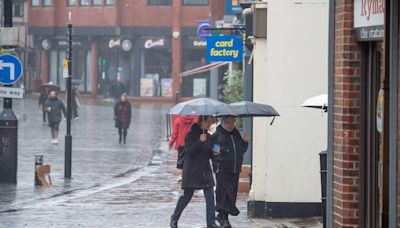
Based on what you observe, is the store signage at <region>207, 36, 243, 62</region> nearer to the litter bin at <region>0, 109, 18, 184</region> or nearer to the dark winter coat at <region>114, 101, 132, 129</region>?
the litter bin at <region>0, 109, 18, 184</region>

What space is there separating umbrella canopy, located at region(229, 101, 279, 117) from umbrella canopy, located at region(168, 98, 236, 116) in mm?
142

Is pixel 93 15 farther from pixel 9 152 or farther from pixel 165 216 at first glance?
pixel 165 216

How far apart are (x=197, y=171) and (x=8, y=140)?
7283 mm

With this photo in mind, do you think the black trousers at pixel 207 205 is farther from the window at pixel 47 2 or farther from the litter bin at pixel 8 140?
the window at pixel 47 2

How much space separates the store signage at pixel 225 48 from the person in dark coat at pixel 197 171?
880 centimetres

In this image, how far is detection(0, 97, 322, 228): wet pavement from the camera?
50.2 feet

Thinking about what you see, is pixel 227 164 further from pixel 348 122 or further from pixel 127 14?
pixel 127 14

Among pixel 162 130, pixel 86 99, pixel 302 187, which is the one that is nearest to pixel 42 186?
pixel 302 187

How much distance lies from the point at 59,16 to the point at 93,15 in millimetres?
2865

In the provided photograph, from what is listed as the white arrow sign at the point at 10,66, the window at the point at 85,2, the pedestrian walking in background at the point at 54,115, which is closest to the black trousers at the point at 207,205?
the white arrow sign at the point at 10,66

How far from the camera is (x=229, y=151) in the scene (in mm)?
14609

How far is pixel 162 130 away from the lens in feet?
131

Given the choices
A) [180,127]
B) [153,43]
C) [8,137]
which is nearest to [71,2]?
[153,43]

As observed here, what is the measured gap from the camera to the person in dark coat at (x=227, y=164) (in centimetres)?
1463
